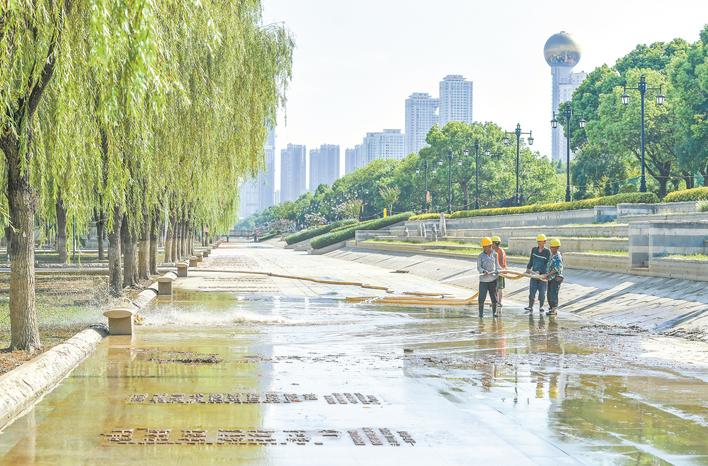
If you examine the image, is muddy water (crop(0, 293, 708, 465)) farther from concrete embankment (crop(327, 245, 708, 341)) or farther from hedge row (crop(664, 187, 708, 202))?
hedge row (crop(664, 187, 708, 202))

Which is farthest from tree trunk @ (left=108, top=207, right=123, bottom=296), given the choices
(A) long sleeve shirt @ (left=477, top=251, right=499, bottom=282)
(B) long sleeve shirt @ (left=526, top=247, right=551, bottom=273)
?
(B) long sleeve shirt @ (left=526, top=247, right=551, bottom=273)

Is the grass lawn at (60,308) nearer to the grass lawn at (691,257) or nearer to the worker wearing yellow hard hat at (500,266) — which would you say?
the worker wearing yellow hard hat at (500,266)

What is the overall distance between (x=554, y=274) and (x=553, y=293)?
1.36 feet

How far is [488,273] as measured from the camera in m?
19.5

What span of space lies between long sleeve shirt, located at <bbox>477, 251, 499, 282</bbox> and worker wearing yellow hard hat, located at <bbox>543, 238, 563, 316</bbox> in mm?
1092

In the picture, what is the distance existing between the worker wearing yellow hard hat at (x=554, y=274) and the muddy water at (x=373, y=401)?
3374 mm

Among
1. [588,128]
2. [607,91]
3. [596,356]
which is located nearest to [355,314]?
[596,356]

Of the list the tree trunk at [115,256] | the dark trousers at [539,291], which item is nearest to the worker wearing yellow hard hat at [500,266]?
the dark trousers at [539,291]

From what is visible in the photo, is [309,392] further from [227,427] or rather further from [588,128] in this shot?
[588,128]

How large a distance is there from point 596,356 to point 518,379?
2713 millimetres

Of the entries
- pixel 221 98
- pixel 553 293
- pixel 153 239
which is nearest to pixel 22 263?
pixel 221 98

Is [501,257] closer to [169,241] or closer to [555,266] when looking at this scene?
[555,266]

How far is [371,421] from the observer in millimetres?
8477

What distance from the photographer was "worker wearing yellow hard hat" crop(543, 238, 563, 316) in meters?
19.5
